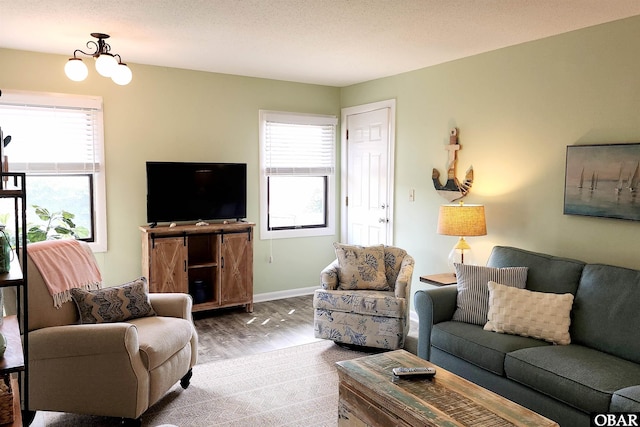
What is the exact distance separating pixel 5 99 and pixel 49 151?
1.75ft

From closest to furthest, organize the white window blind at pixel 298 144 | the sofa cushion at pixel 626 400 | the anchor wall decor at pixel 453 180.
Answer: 1. the sofa cushion at pixel 626 400
2. the anchor wall decor at pixel 453 180
3. the white window blind at pixel 298 144

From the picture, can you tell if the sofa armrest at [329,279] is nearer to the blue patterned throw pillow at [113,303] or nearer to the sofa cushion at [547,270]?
the sofa cushion at [547,270]

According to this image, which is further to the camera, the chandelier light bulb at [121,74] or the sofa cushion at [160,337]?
the chandelier light bulb at [121,74]

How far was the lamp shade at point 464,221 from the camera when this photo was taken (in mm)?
3865

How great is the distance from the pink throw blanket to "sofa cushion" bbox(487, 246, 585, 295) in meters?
2.77

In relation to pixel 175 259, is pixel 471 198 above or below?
above

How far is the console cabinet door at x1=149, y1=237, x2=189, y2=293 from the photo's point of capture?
179 inches

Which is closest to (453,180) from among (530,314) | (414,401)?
(530,314)

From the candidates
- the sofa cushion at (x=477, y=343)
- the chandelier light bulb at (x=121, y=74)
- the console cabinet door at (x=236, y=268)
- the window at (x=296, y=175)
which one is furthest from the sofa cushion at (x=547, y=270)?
the chandelier light bulb at (x=121, y=74)

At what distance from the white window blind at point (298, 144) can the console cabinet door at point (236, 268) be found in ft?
3.14

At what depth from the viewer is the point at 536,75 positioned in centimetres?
377

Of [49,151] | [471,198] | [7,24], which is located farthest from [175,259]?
[471,198]

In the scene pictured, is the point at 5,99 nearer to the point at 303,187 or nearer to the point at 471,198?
the point at 303,187

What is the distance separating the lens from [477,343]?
303cm
